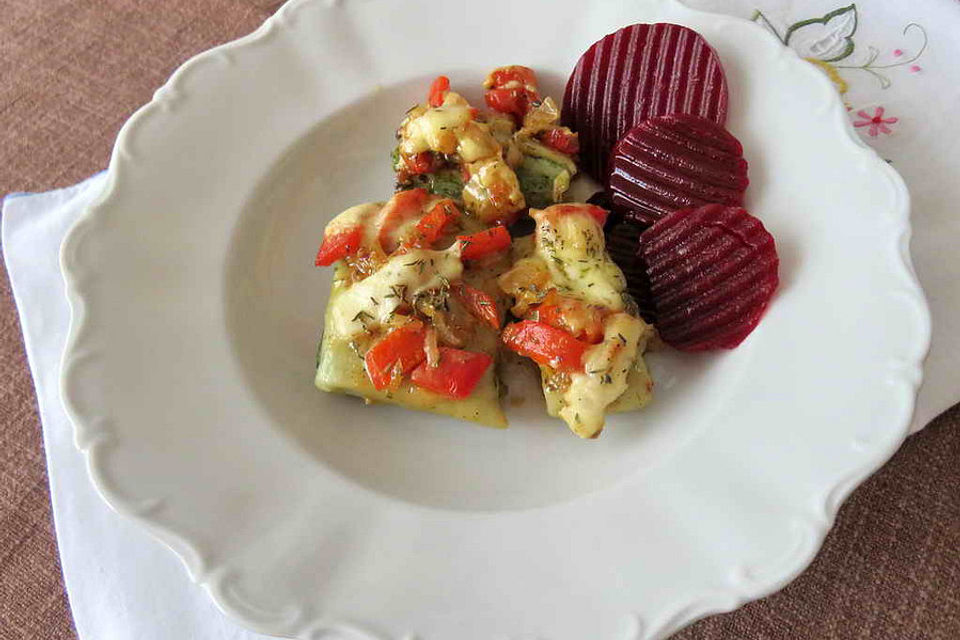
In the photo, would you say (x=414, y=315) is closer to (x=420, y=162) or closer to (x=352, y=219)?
(x=352, y=219)

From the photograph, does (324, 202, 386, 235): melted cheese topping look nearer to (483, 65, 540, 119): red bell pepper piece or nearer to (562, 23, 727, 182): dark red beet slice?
A: (483, 65, 540, 119): red bell pepper piece

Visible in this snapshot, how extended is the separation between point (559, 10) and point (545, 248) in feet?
3.03

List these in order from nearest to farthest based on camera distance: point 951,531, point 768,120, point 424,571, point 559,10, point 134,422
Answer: point 424,571 < point 134,422 < point 951,531 < point 768,120 < point 559,10

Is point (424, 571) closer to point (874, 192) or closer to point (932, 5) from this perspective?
point (874, 192)

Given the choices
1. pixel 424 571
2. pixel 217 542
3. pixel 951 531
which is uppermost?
pixel 217 542

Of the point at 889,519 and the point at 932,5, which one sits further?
the point at 932,5

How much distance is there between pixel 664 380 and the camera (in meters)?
2.16

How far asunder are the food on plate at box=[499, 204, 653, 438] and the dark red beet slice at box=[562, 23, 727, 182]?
37cm

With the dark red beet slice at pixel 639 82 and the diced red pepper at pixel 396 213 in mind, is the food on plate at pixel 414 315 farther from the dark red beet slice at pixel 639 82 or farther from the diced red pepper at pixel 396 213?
the dark red beet slice at pixel 639 82

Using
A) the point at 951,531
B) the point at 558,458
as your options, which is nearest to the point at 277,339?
the point at 558,458

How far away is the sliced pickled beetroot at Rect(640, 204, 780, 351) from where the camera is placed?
2.00 metres

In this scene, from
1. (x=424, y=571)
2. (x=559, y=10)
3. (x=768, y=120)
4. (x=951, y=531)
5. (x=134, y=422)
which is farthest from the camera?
(x=559, y=10)

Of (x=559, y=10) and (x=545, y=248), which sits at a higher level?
(x=559, y=10)

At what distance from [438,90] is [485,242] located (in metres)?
0.60
